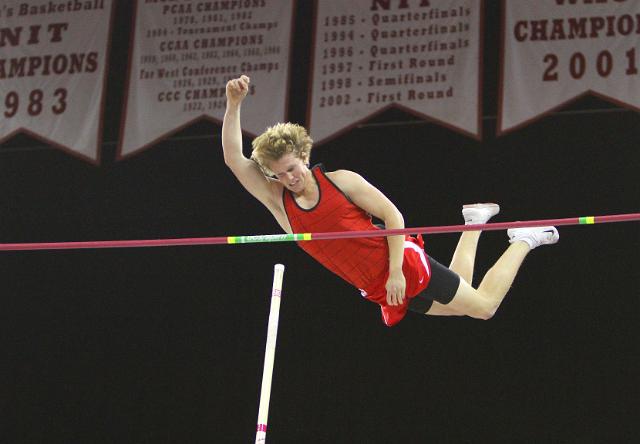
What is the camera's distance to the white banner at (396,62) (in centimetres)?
543

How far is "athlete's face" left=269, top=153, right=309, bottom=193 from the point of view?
3.29 meters

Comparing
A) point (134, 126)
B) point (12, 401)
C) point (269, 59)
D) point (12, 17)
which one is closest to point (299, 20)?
point (269, 59)

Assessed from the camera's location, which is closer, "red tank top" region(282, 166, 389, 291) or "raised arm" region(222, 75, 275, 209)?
"raised arm" region(222, 75, 275, 209)

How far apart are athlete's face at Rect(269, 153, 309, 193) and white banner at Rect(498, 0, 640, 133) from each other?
7.56 feet

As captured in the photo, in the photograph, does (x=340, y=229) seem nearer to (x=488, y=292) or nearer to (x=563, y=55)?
(x=488, y=292)

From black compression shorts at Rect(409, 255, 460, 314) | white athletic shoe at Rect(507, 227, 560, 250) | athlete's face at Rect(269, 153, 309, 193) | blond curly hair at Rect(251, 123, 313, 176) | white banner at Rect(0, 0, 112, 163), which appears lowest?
black compression shorts at Rect(409, 255, 460, 314)

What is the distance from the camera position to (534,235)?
13.4 ft

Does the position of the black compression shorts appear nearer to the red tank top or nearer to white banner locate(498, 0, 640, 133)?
the red tank top

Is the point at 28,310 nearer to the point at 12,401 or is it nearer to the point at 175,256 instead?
the point at 12,401

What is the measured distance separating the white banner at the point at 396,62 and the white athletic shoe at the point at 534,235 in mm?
1353

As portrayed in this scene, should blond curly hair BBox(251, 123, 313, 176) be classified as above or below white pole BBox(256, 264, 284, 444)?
above

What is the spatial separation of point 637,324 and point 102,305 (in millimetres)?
3641

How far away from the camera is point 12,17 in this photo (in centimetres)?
600

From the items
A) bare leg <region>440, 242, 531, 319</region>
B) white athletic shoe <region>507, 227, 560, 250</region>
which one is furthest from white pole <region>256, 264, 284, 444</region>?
white athletic shoe <region>507, 227, 560, 250</region>
